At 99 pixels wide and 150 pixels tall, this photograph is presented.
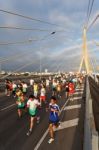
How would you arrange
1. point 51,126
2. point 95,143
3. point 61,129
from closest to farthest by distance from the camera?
1. point 95,143
2. point 51,126
3. point 61,129

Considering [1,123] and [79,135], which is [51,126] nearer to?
[79,135]

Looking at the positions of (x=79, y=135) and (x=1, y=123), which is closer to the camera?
(x=79, y=135)

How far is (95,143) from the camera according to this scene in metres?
11.6

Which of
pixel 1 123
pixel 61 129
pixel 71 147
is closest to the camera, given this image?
pixel 71 147

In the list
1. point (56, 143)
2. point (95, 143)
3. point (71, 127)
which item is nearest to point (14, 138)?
point (56, 143)

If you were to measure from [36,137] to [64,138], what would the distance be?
117 cm

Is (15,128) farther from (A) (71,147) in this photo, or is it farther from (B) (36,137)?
(A) (71,147)

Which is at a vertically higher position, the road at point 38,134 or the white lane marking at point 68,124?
the road at point 38,134

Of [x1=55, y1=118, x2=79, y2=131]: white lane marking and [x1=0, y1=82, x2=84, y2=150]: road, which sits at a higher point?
[x1=0, y1=82, x2=84, y2=150]: road

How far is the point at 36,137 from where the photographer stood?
52.9 ft

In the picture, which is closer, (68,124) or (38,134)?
(38,134)

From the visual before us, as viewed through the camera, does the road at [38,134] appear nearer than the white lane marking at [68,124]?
Yes

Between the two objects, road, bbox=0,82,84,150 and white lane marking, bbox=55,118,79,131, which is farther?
white lane marking, bbox=55,118,79,131

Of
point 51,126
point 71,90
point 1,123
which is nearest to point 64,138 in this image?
point 51,126
